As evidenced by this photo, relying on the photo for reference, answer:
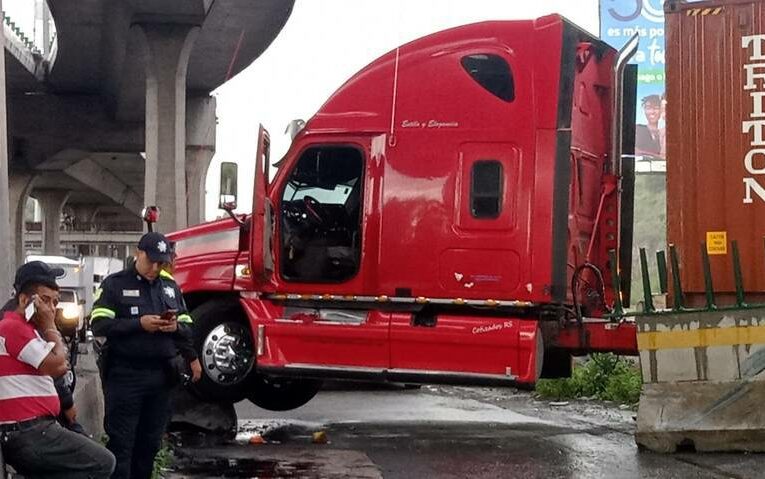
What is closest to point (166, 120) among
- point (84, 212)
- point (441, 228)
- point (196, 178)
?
point (196, 178)

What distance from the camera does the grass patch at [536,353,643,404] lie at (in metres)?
14.6

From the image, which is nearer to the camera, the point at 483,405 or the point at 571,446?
the point at 571,446

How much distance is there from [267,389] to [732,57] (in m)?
5.56

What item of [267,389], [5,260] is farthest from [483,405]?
[5,260]

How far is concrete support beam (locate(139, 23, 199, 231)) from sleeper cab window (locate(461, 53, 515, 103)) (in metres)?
20.3

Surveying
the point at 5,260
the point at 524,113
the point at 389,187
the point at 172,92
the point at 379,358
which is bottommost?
the point at 379,358

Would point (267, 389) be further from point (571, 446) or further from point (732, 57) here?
point (732, 57)

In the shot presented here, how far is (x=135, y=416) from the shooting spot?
23.4ft

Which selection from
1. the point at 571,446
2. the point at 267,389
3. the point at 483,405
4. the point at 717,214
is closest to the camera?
the point at 717,214

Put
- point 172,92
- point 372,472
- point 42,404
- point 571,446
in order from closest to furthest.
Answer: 1. point 42,404
2. point 372,472
3. point 571,446
4. point 172,92

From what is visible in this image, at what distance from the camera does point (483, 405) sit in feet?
49.5

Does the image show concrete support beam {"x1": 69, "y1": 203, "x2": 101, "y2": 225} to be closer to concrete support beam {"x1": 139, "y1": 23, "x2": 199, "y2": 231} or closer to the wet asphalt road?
concrete support beam {"x1": 139, "y1": 23, "x2": 199, "y2": 231}

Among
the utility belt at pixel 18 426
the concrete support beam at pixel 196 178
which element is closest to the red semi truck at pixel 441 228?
the utility belt at pixel 18 426

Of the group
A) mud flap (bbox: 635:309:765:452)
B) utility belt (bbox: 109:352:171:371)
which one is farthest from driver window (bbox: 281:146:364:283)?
utility belt (bbox: 109:352:171:371)
